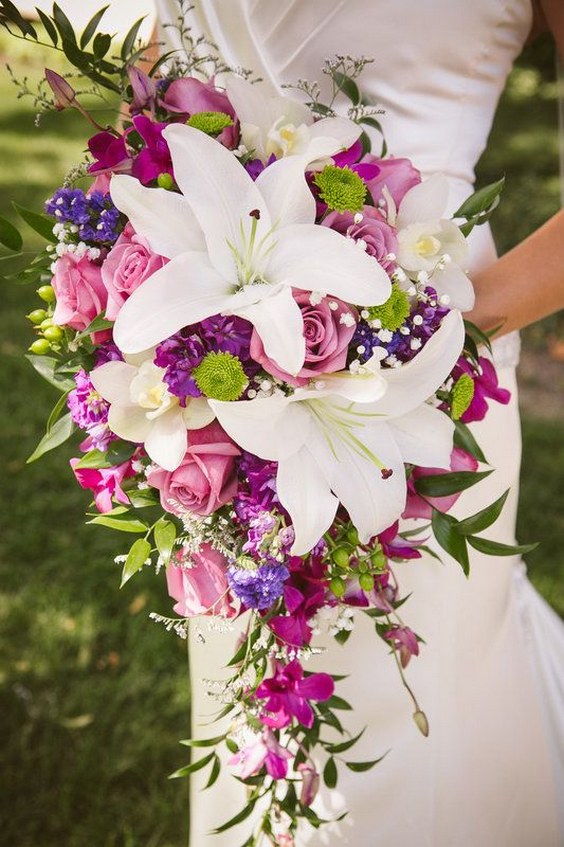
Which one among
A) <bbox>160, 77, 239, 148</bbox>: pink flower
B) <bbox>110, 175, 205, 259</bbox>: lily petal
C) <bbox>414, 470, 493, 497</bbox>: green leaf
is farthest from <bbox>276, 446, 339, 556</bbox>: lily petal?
<bbox>160, 77, 239, 148</bbox>: pink flower

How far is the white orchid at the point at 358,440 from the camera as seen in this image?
3.68ft

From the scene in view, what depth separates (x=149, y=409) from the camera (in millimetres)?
1201

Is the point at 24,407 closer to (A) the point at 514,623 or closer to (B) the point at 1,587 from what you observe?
(B) the point at 1,587

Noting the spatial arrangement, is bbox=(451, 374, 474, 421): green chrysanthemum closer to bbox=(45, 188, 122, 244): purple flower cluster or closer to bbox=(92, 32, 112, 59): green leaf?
bbox=(45, 188, 122, 244): purple flower cluster

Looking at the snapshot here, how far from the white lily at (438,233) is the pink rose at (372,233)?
5cm

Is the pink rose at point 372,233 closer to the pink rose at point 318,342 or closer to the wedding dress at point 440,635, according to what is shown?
the pink rose at point 318,342

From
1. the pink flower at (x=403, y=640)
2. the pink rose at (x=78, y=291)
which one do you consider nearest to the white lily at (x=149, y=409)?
the pink rose at (x=78, y=291)

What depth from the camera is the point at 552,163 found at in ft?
18.2

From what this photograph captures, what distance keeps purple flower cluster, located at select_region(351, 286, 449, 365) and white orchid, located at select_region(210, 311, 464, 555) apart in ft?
0.19

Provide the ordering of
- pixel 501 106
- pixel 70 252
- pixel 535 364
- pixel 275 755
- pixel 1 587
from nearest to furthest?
1. pixel 70 252
2. pixel 275 755
3. pixel 1 587
4. pixel 535 364
5. pixel 501 106

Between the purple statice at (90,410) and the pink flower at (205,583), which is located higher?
the purple statice at (90,410)

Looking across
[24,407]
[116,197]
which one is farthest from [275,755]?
[24,407]

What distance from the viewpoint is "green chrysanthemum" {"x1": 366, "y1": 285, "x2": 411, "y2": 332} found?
3.85 ft

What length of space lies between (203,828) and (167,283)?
150cm
